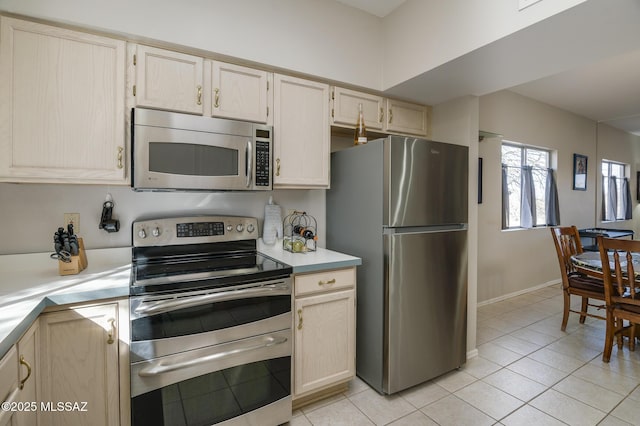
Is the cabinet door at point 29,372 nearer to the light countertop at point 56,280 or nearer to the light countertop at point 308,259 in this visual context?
the light countertop at point 56,280

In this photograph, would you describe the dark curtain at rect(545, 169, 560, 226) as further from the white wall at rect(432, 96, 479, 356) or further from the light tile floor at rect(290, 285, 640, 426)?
the white wall at rect(432, 96, 479, 356)

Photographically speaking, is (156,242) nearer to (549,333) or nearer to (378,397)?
(378,397)

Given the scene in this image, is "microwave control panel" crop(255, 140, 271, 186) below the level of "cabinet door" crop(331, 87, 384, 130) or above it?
below

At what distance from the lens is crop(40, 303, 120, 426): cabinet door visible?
1261mm

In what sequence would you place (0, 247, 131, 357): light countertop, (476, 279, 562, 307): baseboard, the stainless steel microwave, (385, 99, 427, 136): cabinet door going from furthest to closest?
(476, 279, 562, 307): baseboard, (385, 99, 427, 136): cabinet door, the stainless steel microwave, (0, 247, 131, 357): light countertop

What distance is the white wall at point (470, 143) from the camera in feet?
8.21

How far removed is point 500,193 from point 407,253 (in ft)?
8.51

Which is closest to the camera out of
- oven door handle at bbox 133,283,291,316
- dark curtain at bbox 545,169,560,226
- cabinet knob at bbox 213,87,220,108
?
oven door handle at bbox 133,283,291,316

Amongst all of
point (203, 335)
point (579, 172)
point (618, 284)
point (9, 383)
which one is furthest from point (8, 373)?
point (579, 172)

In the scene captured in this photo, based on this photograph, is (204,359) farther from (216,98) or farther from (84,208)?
(216,98)

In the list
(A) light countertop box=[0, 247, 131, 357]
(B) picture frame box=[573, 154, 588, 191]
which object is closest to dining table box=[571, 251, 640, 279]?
(B) picture frame box=[573, 154, 588, 191]

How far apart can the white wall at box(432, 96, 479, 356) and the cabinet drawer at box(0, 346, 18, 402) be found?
266 centimetres

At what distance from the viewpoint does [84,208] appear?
1.83m

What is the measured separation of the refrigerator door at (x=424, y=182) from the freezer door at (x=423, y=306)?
13cm
